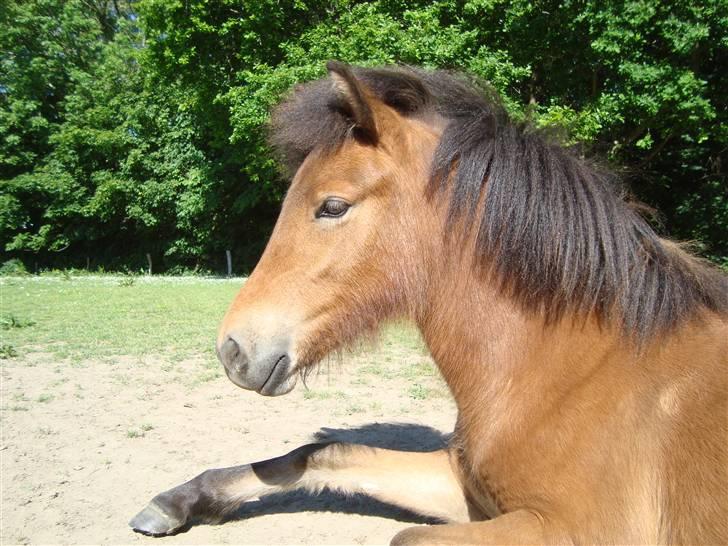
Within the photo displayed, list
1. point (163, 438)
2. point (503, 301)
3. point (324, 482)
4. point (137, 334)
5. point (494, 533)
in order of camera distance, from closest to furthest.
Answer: point (494, 533), point (503, 301), point (324, 482), point (163, 438), point (137, 334)

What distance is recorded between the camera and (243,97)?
59.3ft

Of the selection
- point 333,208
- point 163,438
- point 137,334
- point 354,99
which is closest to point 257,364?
point 333,208

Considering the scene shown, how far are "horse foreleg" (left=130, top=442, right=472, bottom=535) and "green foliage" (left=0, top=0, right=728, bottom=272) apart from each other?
76.7 inches

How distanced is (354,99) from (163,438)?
340 centimetres

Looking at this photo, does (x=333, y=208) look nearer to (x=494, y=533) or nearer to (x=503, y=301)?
(x=503, y=301)

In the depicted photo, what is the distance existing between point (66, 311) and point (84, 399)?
24.2 ft

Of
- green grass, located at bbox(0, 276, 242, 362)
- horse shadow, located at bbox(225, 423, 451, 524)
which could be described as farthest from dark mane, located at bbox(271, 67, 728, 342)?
green grass, located at bbox(0, 276, 242, 362)

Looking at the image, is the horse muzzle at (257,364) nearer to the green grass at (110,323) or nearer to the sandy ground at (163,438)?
the sandy ground at (163,438)

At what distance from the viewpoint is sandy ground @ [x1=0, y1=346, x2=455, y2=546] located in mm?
3146

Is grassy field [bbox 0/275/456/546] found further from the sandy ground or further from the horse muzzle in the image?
the horse muzzle

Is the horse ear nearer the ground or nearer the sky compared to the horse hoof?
nearer the sky

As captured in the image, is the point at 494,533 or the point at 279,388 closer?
the point at 494,533

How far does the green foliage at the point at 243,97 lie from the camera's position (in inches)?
528

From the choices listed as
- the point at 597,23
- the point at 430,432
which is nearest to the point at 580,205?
the point at 430,432
